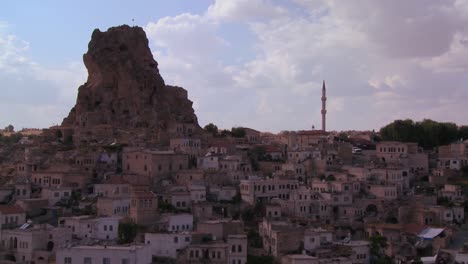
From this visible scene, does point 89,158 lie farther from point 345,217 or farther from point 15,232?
point 345,217

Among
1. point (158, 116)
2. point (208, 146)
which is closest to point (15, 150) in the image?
point (158, 116)

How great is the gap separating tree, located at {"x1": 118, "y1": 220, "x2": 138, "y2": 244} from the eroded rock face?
20907 millimetres

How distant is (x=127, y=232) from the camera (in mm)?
39969

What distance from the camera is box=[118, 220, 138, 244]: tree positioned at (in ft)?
130

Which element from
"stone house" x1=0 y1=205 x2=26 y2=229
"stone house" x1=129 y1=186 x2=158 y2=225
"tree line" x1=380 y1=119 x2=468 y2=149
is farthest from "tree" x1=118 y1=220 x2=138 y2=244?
"tree line" x1=380 y1=119 x2=468 y2=149

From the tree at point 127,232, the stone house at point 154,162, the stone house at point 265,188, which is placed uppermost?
the stone house at point 154,162

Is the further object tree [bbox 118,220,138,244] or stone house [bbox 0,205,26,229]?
stone house [bbox 0,205,26,229]

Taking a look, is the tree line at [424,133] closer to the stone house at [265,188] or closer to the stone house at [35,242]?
the stone house at [265,188]

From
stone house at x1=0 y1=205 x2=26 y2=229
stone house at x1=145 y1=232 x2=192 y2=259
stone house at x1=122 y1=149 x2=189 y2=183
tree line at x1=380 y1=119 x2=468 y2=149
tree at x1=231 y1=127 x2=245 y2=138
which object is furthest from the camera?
tree at x1=231 y1=127 x2=245 y2=138

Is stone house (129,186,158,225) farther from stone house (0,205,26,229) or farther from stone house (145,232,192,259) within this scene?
stone house (0,205,26,229)

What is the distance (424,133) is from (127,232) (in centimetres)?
3787

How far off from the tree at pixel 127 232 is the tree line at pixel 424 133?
35362 millimetres

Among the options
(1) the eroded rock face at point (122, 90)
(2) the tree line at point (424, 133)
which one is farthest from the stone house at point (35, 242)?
(2) the tree line at point (424, 133)

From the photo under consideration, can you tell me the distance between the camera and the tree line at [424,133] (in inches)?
2694
